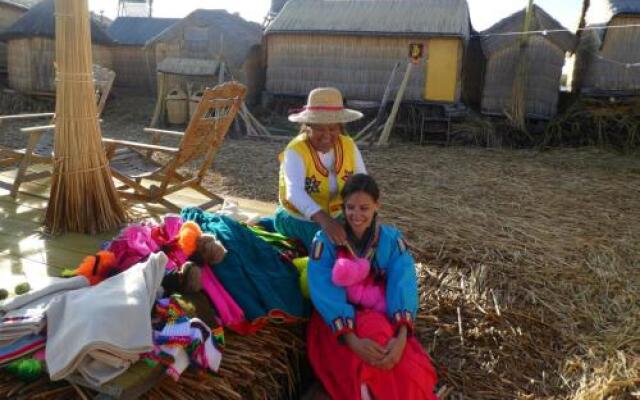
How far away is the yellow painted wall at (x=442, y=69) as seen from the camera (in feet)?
43.8

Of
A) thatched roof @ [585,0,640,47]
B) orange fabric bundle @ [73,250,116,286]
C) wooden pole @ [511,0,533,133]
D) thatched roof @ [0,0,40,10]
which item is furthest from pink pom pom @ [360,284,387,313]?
thatched roof @ [0,0,40,10]

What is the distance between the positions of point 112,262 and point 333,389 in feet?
3.98

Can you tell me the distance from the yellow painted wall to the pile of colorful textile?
37.9 ft

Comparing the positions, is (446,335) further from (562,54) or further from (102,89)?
(562,54)

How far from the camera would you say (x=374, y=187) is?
2453mm

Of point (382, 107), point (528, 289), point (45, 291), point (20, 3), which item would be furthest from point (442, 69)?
point (20, 3)

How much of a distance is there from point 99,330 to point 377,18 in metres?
13.6

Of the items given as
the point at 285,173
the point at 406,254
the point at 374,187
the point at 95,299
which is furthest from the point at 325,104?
the point at 95,299

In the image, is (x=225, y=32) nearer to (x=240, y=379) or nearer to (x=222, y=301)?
(x=222, y=301)

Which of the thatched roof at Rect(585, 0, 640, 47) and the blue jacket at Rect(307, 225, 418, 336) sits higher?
the thatched roof at Rect(585, 0, 640, 47)

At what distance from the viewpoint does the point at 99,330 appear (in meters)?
1.81

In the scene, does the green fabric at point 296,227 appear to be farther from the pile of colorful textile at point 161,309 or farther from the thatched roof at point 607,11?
the thatched roof at point 607,11

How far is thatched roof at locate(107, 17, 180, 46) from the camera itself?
19.3m

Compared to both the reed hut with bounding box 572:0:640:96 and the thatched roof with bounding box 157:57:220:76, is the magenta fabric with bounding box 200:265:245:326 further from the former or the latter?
the thatched roof with bounding box 157:57:220:76
